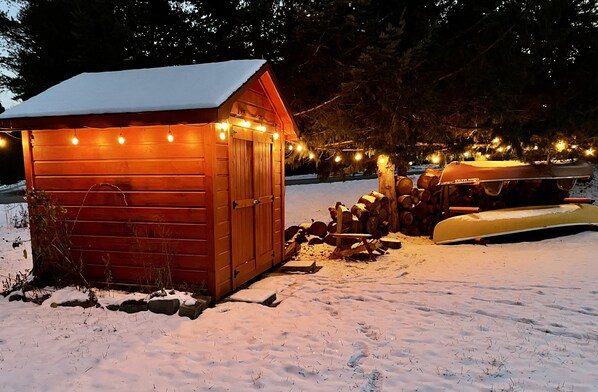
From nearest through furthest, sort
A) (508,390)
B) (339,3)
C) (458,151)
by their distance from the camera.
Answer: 1. (508,390)
2. (339,3)
3. (458,151)

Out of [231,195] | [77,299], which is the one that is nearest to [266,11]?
[231,195]

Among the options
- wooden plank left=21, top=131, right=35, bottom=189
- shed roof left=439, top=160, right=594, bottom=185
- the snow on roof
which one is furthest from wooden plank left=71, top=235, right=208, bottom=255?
shed roof left=439, top=160, right=594, bottom=185

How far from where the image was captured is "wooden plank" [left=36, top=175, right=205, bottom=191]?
5758mm

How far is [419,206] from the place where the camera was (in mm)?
11742

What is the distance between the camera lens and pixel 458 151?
37.4 feet

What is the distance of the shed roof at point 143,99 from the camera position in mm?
5223

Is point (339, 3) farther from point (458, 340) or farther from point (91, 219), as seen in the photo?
point (458, 340)

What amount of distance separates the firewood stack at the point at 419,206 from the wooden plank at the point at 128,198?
7.58 meters

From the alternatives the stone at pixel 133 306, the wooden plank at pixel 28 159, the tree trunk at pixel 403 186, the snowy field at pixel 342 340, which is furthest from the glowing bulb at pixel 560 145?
the wooden plank at pixel 28 159

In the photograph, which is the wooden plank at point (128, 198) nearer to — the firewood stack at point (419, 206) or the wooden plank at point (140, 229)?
the wooden plank at point (140, 229)

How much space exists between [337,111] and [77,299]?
6942 mm

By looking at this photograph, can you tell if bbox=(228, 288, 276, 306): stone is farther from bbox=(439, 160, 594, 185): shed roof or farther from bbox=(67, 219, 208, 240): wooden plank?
bbox=(439, 160, 594, 185): shed roof

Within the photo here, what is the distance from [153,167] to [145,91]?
1.15 m

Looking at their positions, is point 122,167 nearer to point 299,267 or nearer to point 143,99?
point 143,99
